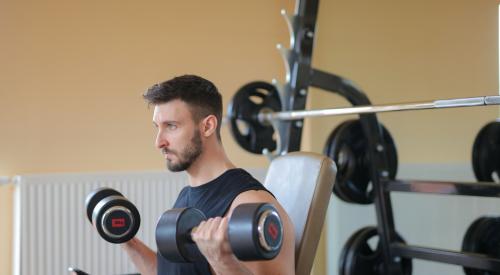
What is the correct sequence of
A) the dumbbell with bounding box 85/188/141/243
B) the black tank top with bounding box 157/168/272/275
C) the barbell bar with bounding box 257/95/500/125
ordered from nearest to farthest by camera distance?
the black tank top with bounding box 157/168/272/275 < the dumbbell with bounding box 85/188/141/243 < the barbell bar with bounding box 257/95/500/125

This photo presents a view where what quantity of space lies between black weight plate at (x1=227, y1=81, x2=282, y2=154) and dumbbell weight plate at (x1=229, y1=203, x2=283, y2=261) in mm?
1511

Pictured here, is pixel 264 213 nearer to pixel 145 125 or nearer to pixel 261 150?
pixel 261 150

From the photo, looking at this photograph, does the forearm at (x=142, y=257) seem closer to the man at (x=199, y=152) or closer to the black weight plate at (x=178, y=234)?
the man at (x=199, y=152)

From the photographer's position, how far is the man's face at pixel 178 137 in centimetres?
155

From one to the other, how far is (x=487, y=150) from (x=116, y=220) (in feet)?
4.74

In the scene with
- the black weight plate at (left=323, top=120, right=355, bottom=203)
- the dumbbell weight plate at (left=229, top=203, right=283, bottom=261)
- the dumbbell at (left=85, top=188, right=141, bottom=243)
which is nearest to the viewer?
the dumbbell weight plate at (left=229, top=203, right=283, bottom=261)

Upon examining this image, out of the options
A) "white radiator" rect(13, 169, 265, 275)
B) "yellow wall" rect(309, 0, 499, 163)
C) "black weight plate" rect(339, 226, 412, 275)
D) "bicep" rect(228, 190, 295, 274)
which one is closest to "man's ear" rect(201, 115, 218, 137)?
"bicep" rect(228, 190, 295, 274)

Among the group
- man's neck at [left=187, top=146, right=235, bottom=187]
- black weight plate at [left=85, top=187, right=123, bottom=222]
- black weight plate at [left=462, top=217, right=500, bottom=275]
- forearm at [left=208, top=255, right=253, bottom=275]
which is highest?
man's neck at [left=187, top=146, right=235, bottom=187]

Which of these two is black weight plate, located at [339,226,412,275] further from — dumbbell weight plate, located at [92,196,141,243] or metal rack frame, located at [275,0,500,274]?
dumbbell weight plate, located at [92,196,141,243]

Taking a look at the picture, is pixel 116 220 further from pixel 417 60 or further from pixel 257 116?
pixel 417 60

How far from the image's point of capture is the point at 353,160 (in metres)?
2.66

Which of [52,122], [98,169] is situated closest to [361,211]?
[98,169]

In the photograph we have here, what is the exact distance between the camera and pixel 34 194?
2906 millimetres

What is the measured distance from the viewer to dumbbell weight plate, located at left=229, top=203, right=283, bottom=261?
1.09m
